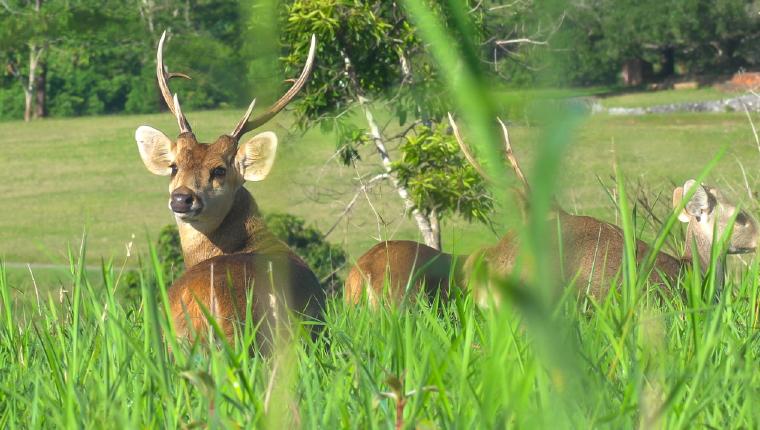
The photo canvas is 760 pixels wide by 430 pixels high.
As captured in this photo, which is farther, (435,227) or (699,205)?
(435,227)

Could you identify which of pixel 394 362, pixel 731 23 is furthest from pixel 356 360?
pixel 731 23

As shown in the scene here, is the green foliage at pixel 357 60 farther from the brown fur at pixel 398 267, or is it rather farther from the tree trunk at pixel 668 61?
the tree trunk at pixel 668 61

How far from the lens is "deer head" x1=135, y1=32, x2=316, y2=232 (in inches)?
171

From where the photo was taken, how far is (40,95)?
1389 inches

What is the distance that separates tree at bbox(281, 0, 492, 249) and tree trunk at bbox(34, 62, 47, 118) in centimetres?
2728

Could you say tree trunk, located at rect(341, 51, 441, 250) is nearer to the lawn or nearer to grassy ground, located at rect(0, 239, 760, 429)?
the lawn

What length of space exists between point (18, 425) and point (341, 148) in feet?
18.8

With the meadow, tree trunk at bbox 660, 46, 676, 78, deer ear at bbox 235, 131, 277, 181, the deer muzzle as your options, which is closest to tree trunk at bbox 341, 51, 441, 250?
deer ear at bbox 235, 131, 277, 181

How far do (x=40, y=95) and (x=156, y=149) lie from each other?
32093mm

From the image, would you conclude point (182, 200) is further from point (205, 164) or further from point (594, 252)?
point (594, 252)

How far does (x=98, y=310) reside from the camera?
6.03 ft

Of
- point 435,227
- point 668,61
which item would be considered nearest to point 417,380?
point 435,227

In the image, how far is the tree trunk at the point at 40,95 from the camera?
34781 mm

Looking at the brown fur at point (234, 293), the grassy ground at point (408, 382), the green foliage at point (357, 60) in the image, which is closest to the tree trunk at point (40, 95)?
the green foliage at point (357, 60)
